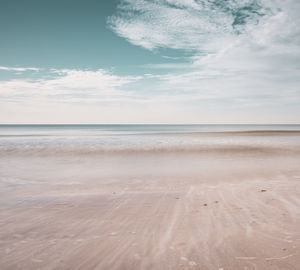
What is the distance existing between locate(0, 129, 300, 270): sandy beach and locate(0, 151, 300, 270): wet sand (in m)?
0.02

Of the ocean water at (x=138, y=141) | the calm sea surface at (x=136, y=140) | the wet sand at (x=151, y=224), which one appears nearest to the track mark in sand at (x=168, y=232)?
the wet sand at (x=151, y=224)

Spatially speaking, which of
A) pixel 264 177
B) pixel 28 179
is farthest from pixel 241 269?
pixel 28 179

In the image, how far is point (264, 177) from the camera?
952 cm

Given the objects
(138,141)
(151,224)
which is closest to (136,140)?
(138,141)

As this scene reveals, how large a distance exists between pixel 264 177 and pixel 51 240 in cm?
871

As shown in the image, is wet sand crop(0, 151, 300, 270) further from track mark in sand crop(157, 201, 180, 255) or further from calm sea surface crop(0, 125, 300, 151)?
calm sea surface crop(0, 125, 300, 151)

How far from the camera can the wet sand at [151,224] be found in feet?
11.4

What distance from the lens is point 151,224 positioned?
15.6 ft

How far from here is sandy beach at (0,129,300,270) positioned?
348 cm

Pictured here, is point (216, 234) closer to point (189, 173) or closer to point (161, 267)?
point (161, 267)

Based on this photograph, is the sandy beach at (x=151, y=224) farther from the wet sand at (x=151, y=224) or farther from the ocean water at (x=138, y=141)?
the ocean water at (x=138, y=141)

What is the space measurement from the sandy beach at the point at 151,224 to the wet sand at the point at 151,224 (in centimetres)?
2

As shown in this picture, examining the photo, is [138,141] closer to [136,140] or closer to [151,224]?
[136,140]

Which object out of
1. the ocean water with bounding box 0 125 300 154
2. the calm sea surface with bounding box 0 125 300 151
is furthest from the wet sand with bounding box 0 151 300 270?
the calm sea surface with bounding box 0 125 300 151
